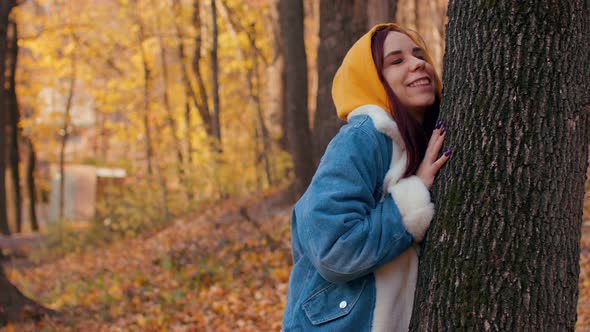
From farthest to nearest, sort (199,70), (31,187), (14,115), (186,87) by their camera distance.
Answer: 1. (31,187)
2. (186,87)
3. (199,70)
4. (14,115)

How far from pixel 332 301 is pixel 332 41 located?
647cm

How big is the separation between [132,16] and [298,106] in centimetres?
911

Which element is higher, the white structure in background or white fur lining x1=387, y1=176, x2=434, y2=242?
white fur lining x1=387, y1=176, x2=434, y2=242

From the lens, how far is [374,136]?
8.50ft

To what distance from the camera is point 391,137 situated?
2627mm

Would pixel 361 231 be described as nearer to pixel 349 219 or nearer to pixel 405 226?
pixel 349 219

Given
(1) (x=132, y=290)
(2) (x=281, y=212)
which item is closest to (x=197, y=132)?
(2) (x=281, y=212)

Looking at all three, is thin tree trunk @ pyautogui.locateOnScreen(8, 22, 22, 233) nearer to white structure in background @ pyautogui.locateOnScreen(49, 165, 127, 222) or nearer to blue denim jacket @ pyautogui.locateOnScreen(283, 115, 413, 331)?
white structure in background @ pyautogui.locateOnScreen(49, 165, 127, 222)

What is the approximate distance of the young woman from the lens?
8.00 feet

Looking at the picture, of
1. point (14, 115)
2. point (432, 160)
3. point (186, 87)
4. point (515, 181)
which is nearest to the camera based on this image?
point (515, 181)

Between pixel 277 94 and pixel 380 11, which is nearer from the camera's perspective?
pixel 380 11

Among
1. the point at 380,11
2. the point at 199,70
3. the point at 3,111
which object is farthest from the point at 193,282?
the point at 199,70

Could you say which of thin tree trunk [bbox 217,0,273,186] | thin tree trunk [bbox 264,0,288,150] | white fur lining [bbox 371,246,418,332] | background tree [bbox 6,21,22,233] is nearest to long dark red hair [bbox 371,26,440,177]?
white fur lining [bbox 371,246,418,332]

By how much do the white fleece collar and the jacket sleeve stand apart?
7cm
